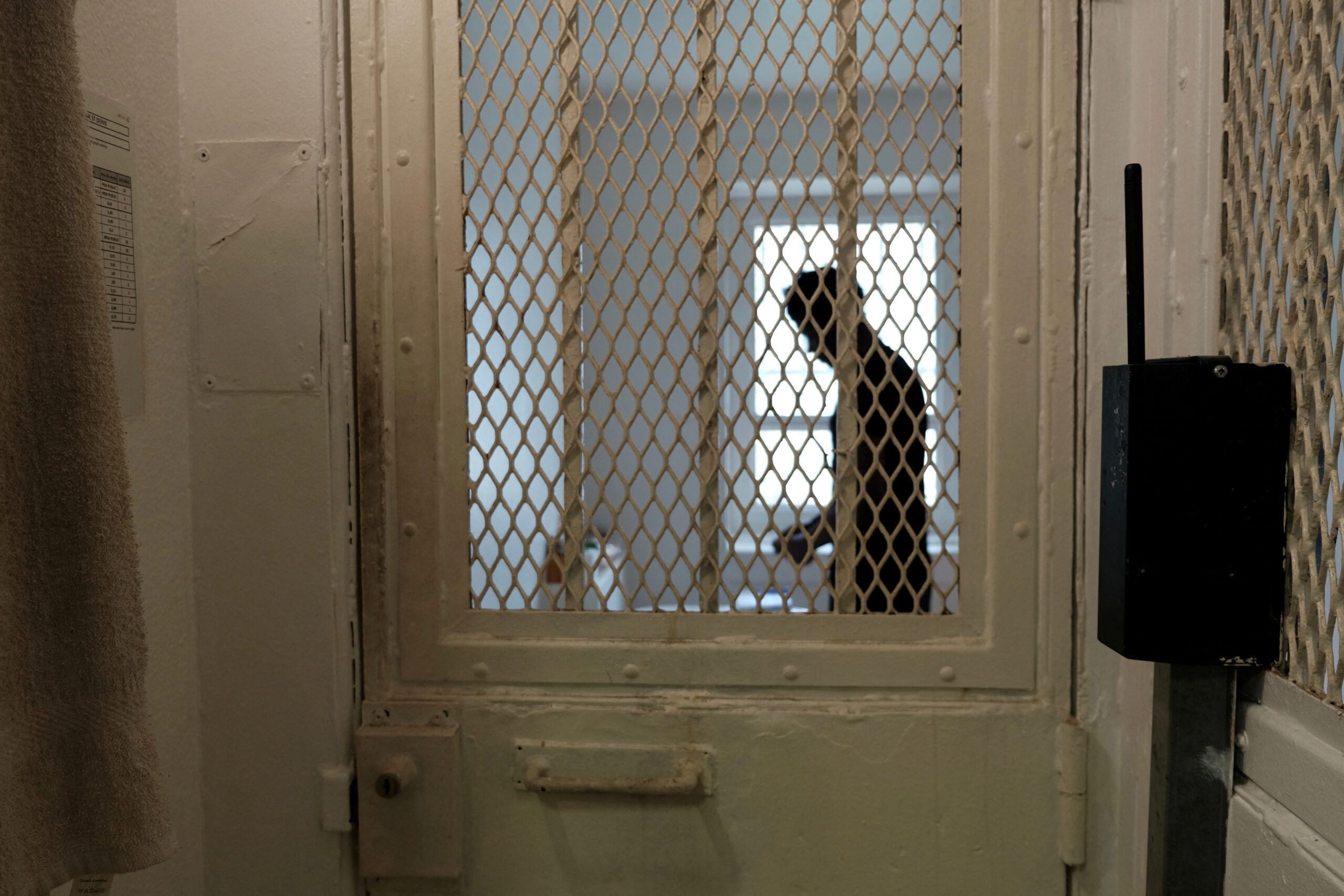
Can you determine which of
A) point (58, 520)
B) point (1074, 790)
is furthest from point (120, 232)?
point (1074, 790)

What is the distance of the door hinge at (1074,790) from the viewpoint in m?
0.96

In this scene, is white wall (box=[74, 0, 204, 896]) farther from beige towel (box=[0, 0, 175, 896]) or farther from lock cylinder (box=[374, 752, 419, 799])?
beige towel (box=[0, 0, 175, 896])

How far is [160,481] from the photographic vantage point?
3.08 ft

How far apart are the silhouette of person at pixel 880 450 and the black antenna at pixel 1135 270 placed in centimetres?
→ 41

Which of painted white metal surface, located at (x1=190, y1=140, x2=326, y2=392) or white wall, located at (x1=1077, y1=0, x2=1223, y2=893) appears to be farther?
painted white metal surface, located at (x1=190, y1=140, x2=326, y2=392)

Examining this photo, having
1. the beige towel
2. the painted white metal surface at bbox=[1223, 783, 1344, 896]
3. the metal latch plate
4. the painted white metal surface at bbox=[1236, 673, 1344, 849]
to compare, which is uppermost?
the beige towel

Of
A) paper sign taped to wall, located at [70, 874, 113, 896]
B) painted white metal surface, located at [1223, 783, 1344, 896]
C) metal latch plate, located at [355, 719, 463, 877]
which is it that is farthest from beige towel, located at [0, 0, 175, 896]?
painted white metal surface, located at [1223, 783, 1344, 896]

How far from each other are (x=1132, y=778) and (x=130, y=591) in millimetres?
944

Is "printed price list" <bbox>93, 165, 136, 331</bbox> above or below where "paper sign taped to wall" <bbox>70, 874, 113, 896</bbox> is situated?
above

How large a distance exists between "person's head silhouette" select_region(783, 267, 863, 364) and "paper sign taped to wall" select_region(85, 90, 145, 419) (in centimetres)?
67

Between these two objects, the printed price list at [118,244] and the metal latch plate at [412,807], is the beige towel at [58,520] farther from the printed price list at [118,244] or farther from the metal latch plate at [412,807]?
the metal latch plate at [412,807]

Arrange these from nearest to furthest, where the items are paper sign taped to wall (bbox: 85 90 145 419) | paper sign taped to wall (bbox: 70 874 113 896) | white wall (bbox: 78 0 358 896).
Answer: paper sign taped to wall (bbox: 70 874 113 896)
paper sign taped to wall (bbox: 85 90 145 419)
white wall (bbox: 78 0 358 896)

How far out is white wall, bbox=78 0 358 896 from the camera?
3.14 feet

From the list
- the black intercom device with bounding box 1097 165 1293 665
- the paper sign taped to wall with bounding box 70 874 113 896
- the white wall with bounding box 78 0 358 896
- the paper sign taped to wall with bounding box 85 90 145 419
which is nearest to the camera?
the black intercom device with bounding box 1097 165 1293 665
